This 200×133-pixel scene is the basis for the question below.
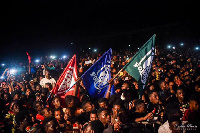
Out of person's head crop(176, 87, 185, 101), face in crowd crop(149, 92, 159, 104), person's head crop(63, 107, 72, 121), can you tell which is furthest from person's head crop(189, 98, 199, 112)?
person's head crop(63, 107, 72, 121)

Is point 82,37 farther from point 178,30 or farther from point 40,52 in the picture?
point 178,30

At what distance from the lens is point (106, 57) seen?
491 cm

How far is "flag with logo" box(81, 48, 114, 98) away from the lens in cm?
460

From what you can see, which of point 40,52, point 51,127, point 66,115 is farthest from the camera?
point 40,52

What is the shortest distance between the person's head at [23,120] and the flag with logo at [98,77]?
1713mm

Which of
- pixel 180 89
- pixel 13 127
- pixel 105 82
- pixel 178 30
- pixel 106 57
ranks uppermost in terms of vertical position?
pixel 178 30

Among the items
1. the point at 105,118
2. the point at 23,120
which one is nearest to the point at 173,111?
the point at 105,118

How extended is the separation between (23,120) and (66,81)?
1535 millimetres

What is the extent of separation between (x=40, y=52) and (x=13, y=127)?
19.9 metres

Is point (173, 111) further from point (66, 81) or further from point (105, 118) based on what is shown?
point (66, 81)

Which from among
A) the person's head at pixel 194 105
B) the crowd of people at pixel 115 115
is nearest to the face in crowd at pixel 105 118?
the crowd of people at pixel 115 115

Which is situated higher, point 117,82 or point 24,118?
point 117,82

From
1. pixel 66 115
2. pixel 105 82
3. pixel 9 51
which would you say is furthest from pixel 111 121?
pixel 9 51

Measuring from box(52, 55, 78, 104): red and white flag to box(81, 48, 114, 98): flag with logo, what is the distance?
2.33 feet
